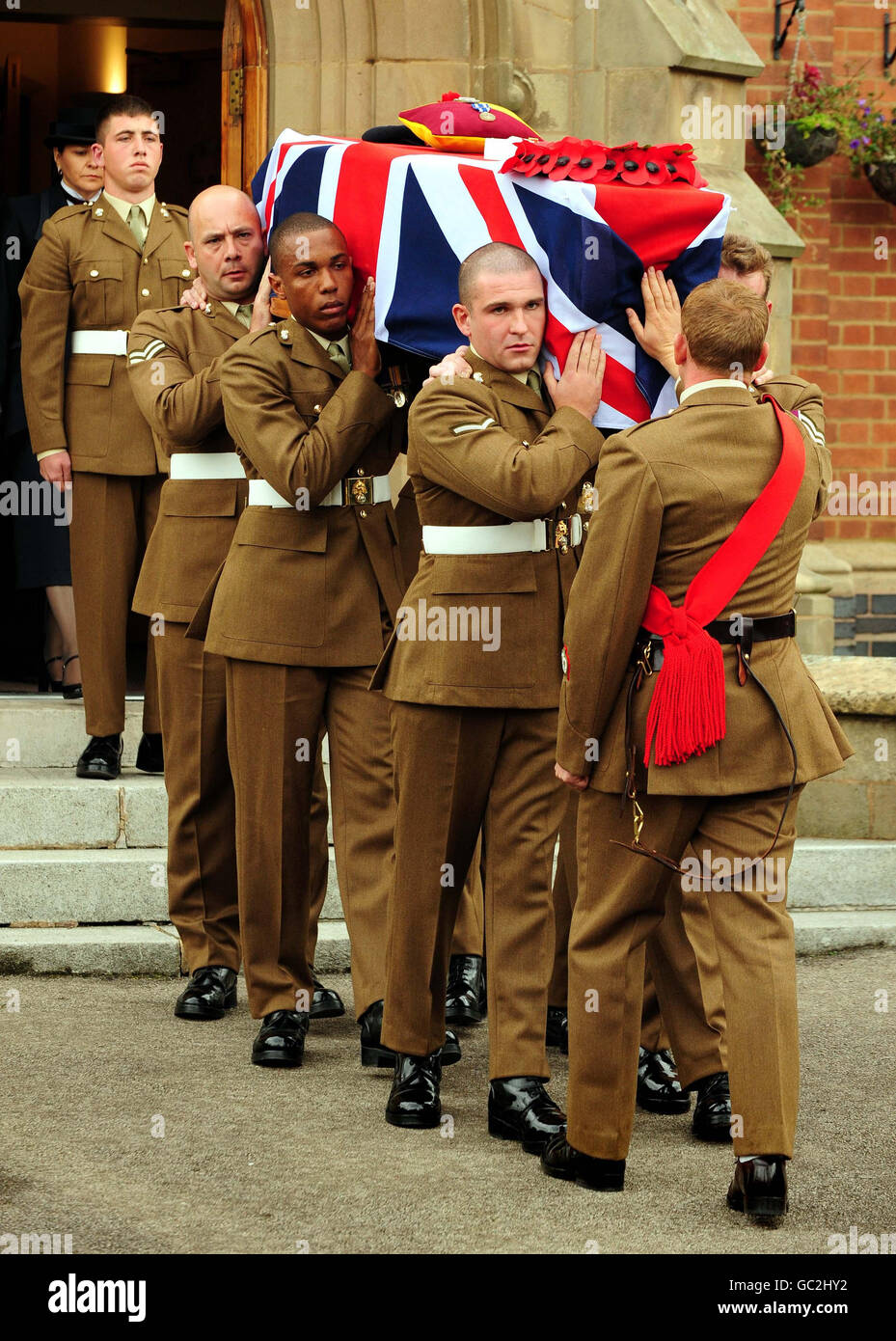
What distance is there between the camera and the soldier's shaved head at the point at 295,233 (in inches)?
168

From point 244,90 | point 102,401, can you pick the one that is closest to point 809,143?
point 244,90

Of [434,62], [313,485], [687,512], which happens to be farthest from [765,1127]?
[434,62]

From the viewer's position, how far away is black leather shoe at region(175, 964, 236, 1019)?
4.94m

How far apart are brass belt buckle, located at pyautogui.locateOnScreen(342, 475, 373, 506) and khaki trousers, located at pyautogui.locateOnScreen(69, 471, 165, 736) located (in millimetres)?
1693

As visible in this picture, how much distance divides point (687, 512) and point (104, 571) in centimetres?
299

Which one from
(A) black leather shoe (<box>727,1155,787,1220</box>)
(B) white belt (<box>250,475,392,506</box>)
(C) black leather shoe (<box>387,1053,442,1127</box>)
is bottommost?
(C) black leather shoe (<box>387,1053,442,1127</box>)

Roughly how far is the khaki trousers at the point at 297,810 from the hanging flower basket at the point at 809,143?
506 cm

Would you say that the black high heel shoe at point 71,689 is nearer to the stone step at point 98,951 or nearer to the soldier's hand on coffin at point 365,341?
the stone step at point 98,951

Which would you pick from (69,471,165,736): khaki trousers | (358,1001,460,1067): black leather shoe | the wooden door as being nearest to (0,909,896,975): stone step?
(69,471,165,736): khaki trousers

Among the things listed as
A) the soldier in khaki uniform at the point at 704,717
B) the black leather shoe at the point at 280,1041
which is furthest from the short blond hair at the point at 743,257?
the black leather shoe at the point at 280,1041

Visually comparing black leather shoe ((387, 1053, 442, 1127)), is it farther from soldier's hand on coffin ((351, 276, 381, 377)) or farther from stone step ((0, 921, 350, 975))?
soldier's hand on coffin ((351, 276, 381, 377))

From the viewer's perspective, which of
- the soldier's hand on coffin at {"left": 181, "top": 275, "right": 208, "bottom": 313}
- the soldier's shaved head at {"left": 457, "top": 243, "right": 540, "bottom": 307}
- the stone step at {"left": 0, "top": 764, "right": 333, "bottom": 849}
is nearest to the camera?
the soldier's shaved head at {"left": 457, "top": 243, "right": 540, "bottom": 307}

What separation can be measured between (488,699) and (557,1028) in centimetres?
106

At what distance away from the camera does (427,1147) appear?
395 cm
